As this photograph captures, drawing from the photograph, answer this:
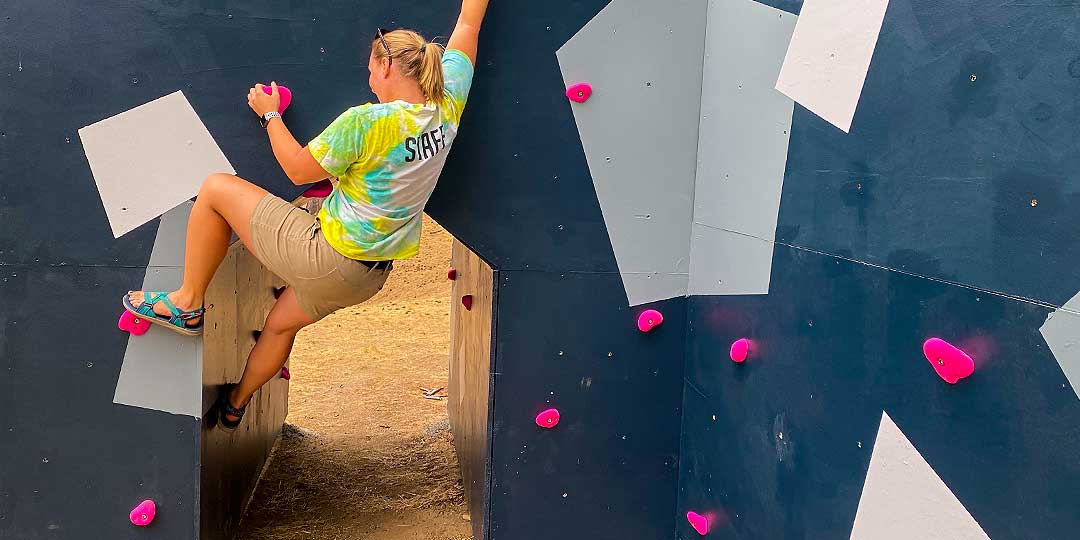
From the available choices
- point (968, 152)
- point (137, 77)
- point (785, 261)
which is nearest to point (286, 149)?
point (137, 77)

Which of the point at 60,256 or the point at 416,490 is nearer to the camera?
the point at 60,256

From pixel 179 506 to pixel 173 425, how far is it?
25cm

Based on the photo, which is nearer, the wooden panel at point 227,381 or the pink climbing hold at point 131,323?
the pink climbing hold at point 131,323

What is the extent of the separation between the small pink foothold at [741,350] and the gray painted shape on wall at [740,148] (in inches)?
5.6

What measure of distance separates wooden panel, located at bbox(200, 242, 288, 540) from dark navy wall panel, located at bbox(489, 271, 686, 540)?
932mm

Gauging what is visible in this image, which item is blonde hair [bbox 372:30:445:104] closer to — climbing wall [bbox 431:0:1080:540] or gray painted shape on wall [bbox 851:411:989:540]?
climbing wall [bbox 431:0:1080:540]

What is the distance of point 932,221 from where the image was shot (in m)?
1.94

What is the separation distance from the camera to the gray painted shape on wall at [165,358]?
9.35ft

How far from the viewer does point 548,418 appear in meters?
3.10

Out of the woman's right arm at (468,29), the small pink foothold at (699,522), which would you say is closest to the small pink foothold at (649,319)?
the small pink foothold at (699,522)

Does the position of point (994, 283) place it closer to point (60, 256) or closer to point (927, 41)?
point (927, 41)

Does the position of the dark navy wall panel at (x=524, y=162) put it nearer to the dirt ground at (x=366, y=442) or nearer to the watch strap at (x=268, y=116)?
the watch strap at (x=268, y=116)

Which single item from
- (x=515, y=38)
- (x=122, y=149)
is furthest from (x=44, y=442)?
(x=515, y=38)

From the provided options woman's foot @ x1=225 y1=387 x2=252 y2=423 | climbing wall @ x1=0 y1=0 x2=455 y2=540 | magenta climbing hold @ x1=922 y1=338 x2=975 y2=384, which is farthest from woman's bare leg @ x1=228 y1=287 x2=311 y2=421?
magenta climbing hold @ x1=922 y1=338 x2=975 y2=384
